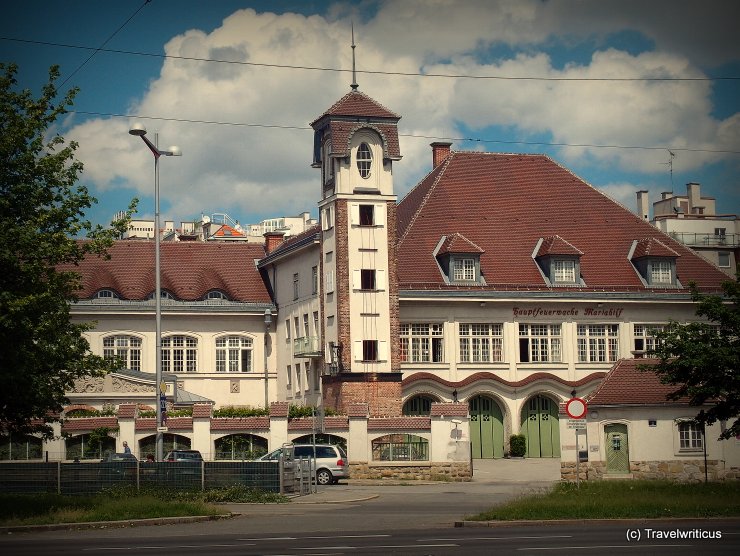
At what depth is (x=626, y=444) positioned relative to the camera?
156 feet

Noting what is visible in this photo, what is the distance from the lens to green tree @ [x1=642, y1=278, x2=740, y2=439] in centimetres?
3625

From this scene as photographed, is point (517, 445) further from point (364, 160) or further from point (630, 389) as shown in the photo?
point (364, 160)

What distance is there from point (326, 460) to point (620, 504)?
18.8 meters

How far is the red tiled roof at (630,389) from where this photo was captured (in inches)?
1869

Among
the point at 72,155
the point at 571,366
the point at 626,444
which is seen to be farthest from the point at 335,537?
the point at 571,366

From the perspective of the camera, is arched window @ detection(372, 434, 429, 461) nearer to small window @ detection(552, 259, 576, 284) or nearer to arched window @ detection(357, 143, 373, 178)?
arched window @ detection(357, 143, 373, 178)

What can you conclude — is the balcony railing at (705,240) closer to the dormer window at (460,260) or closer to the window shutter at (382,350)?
the dormer window at (460,260)

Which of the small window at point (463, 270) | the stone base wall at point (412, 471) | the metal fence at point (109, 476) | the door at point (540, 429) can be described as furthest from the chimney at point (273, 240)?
the metal fence at point (109, 476)

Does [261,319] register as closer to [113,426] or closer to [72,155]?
[113,426]

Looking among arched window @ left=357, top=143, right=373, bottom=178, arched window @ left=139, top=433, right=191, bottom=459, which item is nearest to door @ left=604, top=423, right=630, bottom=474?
arched window @ left=139, top=433, right=191, bottom=459

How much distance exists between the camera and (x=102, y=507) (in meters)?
30.9

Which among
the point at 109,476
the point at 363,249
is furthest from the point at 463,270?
the point at 109,476

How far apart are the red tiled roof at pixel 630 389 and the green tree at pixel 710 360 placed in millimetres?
9021

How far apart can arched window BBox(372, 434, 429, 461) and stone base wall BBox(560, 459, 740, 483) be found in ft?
19.9
